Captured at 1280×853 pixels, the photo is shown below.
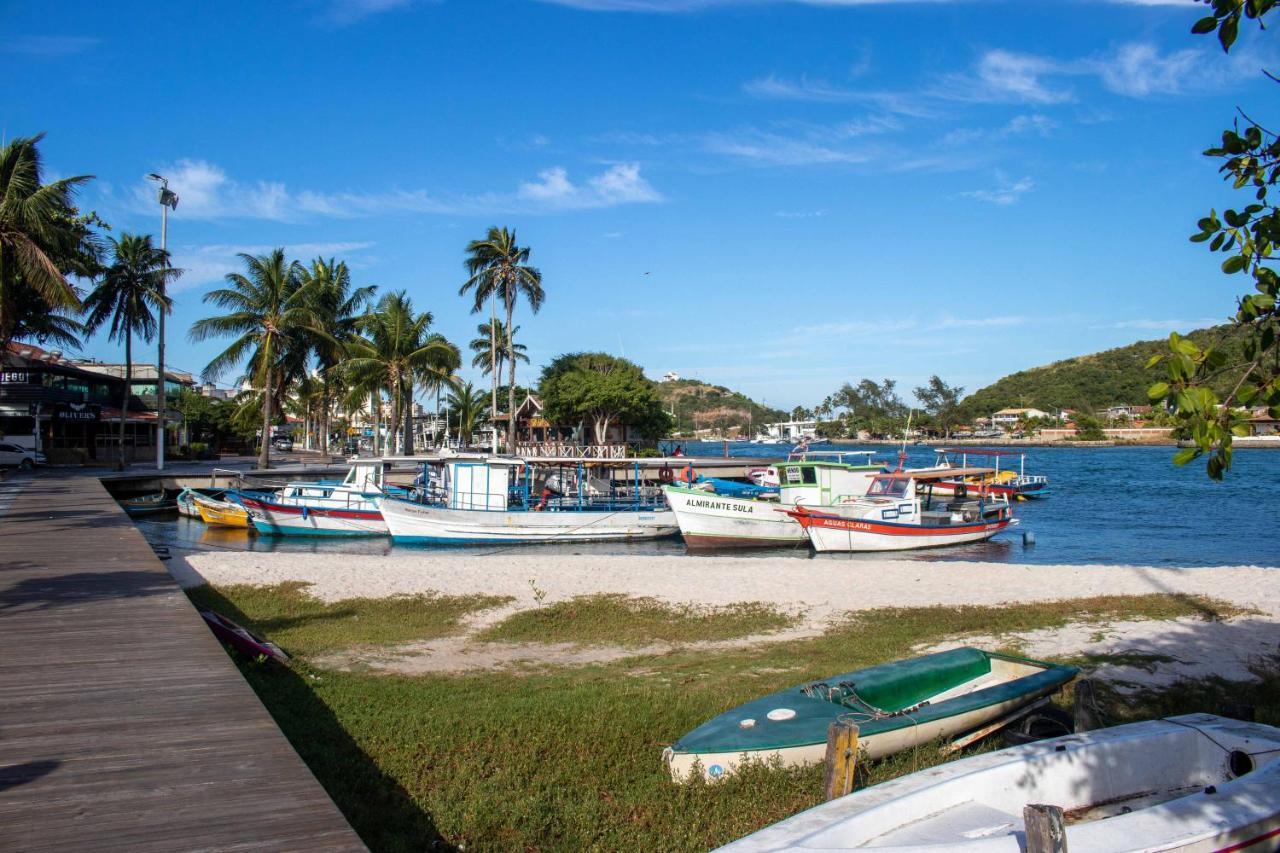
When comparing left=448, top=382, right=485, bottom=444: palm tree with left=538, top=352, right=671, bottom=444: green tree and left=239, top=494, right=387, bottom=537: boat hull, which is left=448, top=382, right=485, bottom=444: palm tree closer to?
left=538, top=352, right=671, bottom=444: green tree

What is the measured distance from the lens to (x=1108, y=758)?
5969mm

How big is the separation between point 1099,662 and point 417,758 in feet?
28.8

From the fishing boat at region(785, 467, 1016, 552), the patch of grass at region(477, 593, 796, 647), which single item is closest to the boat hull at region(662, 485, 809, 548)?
the fishing boat at region(785, 467, 1016, 552)

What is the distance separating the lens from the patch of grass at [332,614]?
1317cm

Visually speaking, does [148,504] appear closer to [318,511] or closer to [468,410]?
[318,511]

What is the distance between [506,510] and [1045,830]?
27684 mm

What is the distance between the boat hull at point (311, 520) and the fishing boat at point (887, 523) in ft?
50.4

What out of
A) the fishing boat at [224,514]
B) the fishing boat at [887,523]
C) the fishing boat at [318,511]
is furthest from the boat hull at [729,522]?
the fishing boat at [224,514]

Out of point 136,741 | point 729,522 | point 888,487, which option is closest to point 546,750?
point 136,741

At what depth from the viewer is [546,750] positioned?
7.63 meters

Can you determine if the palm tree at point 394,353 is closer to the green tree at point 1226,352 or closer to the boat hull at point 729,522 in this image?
the boat hull at point 729,522

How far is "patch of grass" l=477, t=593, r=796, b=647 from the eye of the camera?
1371 centimetres

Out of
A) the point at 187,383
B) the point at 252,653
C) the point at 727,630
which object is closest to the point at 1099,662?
the point at 727,630

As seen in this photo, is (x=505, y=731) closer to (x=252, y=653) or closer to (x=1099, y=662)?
(x=252, y=653)
